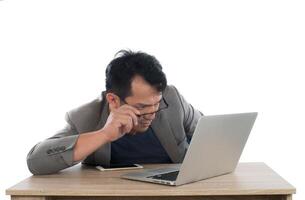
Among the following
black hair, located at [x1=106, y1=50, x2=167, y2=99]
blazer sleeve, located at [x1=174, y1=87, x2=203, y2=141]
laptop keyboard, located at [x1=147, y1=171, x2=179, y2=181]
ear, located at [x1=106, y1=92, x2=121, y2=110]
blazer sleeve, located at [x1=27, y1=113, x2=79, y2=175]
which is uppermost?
black hair, located at [x1=106, y1=50, x2=167, y2=99]

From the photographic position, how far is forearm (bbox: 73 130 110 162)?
1943 millimetres

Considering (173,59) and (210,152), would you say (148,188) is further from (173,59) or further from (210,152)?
(173,59)

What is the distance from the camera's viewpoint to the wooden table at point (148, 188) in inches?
61.8

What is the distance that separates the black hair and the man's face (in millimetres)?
18

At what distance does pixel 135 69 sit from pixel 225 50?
1.09 meters

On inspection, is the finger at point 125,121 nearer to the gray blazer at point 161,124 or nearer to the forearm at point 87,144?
the forearm at point 87,144

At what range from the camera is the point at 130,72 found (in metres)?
2.22

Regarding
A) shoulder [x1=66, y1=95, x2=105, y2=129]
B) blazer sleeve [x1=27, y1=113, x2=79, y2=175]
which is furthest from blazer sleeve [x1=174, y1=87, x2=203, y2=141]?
blazer sleeve [x1=27, y1=113, x2=79, y2=175]

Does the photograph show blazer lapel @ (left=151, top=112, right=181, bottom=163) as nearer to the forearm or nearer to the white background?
the forearm

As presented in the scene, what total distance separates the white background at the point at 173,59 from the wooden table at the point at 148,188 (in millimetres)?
1347

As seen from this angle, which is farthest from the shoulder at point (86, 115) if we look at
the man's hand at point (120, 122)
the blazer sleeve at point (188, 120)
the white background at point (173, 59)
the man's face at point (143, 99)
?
the white background at point (173, 59)

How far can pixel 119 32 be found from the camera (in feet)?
10.5

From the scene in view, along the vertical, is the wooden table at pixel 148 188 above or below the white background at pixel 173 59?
below

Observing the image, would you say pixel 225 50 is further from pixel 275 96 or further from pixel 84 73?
pixel 84 73
